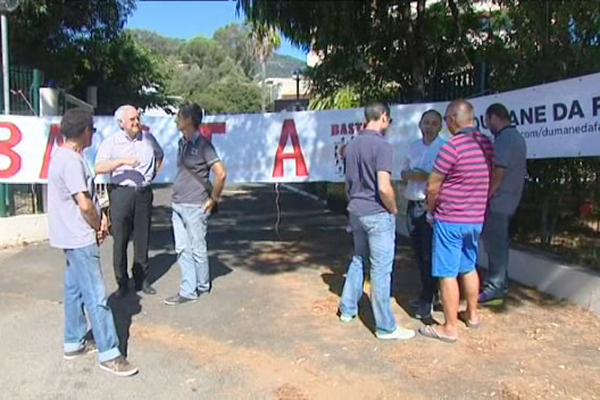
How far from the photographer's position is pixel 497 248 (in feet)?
18.2

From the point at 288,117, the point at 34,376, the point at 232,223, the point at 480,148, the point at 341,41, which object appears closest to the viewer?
the point at 34,376

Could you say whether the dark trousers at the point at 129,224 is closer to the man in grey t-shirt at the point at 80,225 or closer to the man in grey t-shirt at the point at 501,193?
the man in grey t-shirt at the point at 80,225

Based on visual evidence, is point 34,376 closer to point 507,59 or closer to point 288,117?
point 288,117

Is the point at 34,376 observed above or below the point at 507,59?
below

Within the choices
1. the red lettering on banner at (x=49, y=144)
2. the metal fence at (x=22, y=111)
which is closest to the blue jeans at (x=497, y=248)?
the red lettering on banner at (x=49, y=144)

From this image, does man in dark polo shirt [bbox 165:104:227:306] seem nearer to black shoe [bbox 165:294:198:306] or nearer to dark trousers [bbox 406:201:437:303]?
black shoe [bbox 165:294:198:306]

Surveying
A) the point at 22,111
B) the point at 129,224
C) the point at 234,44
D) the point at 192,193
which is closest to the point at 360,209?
the point at 192,193

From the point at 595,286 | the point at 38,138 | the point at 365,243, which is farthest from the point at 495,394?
the point at 38,138

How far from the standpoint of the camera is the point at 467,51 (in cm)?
950

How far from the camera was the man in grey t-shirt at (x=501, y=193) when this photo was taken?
5.27 meters

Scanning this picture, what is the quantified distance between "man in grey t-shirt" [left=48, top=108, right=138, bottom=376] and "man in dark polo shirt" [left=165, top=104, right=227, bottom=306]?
1.41 meters

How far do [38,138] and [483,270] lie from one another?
5.75m

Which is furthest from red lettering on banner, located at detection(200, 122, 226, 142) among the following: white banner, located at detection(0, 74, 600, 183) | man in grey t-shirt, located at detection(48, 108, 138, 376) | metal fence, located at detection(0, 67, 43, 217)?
man in grey t-shirt, located at detection(48, 108, 138, 376)

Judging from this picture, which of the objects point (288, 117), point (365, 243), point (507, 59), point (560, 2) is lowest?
point (365, 243)
